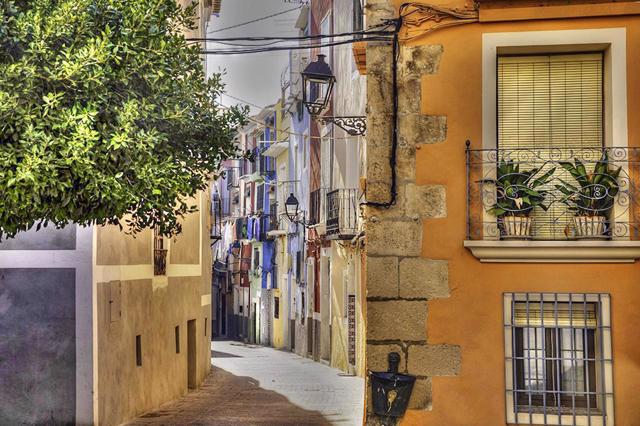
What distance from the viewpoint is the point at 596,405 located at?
31.4ft

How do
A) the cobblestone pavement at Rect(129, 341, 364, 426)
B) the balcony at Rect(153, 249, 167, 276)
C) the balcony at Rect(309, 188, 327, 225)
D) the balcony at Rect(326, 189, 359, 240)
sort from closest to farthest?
the cobblestone pavement at Rect(129, 341, 364, 426)
the balcony at Rect(153, 249, 167, 276)
the balcony at Rect(326, 189, 359, 240)
the balcony at Rect(309, 188, 327, 225)

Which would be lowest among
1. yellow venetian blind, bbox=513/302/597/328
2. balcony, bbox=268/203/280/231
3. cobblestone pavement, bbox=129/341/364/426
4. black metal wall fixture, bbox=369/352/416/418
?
cobblestone pavement, bbox=129/341/364/426

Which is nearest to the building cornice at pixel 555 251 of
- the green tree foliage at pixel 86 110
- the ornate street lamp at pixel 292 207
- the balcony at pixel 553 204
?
the balcony at pixel 553 204

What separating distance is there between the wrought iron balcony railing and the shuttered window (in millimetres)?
124

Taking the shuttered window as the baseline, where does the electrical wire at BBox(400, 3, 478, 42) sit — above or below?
above

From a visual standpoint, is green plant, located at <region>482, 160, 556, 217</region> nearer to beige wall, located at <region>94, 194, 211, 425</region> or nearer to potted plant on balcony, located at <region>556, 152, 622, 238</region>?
potted plant on balcony, located at <region>556, 152, 622, 238</region>

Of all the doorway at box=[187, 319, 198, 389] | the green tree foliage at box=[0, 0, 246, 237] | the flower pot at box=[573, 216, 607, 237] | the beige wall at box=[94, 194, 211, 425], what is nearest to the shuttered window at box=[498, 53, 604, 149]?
the flower pot at box=[573, 216, 607, 237]

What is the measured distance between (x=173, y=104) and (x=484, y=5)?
11.6 ft

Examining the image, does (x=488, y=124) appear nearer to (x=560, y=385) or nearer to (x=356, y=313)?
(x=560, y=385)

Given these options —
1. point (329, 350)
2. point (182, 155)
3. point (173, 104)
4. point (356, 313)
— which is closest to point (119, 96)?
point (173, 104)

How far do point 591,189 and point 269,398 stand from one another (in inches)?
557

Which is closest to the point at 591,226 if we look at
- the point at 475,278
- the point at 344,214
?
the point at 475,278

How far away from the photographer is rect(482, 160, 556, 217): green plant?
31.7ft

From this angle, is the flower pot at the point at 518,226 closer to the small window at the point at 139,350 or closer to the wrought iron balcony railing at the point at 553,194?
the wrought iron balcony railing at the point at 553,194
